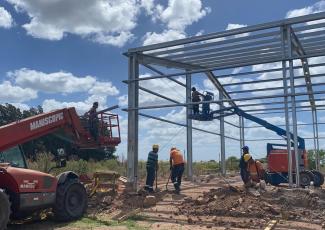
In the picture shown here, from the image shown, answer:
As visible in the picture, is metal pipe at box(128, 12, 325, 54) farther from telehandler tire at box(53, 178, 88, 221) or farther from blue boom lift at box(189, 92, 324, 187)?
telehandler tire at box(53, 178, 88, 221)

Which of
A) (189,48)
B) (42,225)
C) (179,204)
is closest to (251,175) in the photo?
(179,204)

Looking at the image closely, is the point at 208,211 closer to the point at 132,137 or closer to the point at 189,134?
the point at 132,137

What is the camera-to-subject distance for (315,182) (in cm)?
1795

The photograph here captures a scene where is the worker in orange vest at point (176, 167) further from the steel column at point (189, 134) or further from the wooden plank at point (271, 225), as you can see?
the wooden plank at point (271, 225)

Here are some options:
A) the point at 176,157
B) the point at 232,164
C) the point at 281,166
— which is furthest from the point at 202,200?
the point at 232,164

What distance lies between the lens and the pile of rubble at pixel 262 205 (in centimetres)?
1139

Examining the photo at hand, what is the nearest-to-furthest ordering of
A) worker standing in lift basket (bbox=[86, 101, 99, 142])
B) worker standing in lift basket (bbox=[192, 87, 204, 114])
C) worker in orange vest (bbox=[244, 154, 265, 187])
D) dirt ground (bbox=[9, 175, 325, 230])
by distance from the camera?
dirt ground (bbox=[9, 175, 325, 230]) < worker standing in lift basket (bbox=[86, 101, 99, 142]) < worker in orange vest (bbox=[244, 154, 265, 187]) < worker standing in lift basket (bbox=[192, 87, 204, 114])

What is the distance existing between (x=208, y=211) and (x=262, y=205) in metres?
1.46

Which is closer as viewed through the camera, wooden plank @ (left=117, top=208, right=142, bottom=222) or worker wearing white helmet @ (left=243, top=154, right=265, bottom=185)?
wooden plank @ (left=117, top=208, right=142, bottom=222)

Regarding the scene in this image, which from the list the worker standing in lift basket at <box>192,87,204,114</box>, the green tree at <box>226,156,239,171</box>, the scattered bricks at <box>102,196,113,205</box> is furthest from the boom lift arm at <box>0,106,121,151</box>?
the green tree at <box>226,156,239,171</box>

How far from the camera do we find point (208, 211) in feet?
39.9

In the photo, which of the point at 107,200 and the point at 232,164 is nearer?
the point at 107,200

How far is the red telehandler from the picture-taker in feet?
31.7

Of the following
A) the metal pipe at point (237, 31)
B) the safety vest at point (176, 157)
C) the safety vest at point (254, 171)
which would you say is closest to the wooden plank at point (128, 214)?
the safety vest at point (176, 157)
